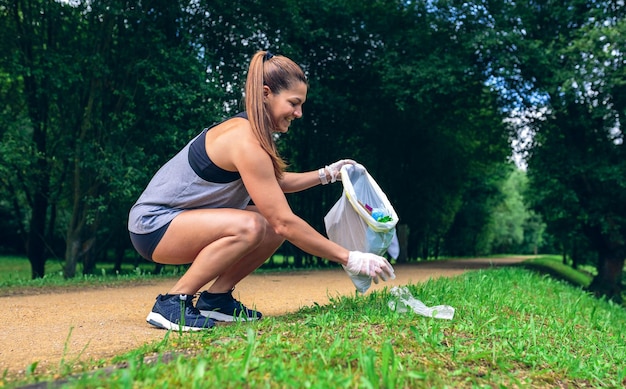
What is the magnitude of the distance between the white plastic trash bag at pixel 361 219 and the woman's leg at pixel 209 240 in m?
0.62

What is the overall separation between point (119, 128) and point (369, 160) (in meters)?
10.4

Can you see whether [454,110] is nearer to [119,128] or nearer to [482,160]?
[482,160]

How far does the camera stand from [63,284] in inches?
305

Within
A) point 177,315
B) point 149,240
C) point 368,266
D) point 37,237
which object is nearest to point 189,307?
point 177,315

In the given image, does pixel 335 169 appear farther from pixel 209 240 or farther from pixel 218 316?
pixel 218 316

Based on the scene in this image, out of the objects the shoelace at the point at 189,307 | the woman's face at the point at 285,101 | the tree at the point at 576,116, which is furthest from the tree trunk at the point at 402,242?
the shoelace at the point at 189,307

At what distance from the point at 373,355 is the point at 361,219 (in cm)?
152

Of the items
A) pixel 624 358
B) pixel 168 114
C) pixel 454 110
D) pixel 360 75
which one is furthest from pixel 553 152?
pixel 624 358

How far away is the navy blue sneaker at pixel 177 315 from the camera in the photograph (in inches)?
131

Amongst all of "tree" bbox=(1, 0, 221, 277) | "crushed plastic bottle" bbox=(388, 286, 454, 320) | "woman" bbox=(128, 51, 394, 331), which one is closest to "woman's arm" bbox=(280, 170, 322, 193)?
"woman" bbox=(128, 51, 394, 331)

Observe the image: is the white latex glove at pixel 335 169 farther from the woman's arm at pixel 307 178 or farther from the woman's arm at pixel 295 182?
the woman's arm at pixel 295 182

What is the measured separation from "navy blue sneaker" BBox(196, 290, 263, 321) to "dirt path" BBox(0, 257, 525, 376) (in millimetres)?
384

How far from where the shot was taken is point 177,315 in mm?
3383

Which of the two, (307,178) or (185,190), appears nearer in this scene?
(185,190)
